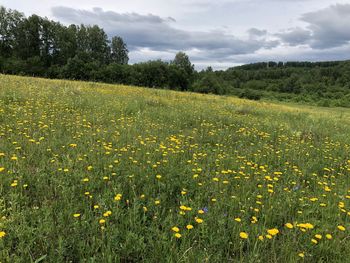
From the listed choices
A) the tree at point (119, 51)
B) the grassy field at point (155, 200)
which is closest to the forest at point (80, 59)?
the tree at point (119, 51)

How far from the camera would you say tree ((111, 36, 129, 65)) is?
69.3 meters

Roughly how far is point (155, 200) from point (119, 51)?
71502 mm

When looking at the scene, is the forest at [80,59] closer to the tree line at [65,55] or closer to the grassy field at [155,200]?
the tree line at [65,55]

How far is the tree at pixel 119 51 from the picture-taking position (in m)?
69.3

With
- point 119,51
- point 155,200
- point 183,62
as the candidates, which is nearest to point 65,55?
point 119,51

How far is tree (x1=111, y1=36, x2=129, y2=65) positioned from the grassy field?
218ft

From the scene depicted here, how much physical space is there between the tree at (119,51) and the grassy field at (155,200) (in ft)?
218

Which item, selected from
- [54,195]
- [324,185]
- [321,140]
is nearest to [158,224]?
[54,195]

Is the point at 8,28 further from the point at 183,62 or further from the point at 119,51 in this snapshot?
the point at 183,62

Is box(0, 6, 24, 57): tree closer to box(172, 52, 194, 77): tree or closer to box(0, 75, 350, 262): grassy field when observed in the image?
box(172, 52, 194, 77): tree

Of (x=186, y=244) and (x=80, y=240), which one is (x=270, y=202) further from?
(x=80, y=240)

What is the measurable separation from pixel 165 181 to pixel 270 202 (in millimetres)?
1463

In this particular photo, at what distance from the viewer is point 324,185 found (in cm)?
469

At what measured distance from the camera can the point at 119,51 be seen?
70500mm
